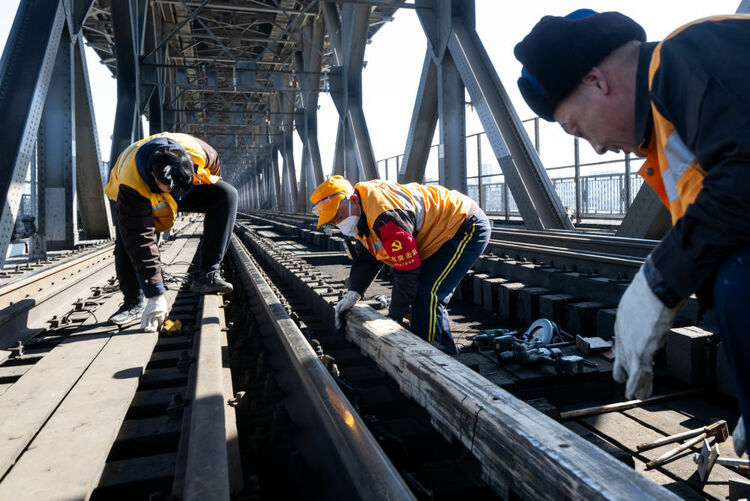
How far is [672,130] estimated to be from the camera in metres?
1.15

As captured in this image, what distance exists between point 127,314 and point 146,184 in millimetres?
1008

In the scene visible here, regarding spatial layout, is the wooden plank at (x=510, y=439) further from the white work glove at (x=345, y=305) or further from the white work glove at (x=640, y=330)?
the white work glove at (x=345, y=305)

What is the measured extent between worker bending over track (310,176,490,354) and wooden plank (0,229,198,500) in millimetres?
1462

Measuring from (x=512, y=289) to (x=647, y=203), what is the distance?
6.72ft

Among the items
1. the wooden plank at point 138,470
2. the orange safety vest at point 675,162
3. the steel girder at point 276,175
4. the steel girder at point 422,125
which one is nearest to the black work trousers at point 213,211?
the wooden plank at point 138,470

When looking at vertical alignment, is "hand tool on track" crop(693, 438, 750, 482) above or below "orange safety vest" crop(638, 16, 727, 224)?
below

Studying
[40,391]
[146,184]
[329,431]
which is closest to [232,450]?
[329,431]

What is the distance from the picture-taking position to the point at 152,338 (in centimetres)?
353

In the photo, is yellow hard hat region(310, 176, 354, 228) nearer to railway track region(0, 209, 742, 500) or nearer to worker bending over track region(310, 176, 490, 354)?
worker bending over track region(310, 176, 490, 354)

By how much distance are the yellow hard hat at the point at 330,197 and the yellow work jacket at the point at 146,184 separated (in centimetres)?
113

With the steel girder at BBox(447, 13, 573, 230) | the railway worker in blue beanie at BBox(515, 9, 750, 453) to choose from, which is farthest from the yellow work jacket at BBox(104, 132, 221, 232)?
the steel girder at BBox(447, 13, 573, 230)

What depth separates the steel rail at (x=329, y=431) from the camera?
1.55m

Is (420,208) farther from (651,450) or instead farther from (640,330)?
(640,330)

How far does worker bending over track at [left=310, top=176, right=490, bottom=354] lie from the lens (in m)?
3.36
